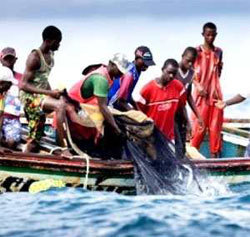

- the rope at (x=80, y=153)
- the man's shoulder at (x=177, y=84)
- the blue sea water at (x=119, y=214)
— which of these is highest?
the man's shoulder at (x=177, y=84)

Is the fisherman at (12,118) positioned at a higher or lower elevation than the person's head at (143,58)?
lower

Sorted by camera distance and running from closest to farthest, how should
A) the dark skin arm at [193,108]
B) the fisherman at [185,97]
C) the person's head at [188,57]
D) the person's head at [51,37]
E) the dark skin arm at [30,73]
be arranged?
the dark skin arm at [30,73], the person's head at [51,37], the fisherman at [185,97], the person's head at [188,57], the dark skin arm at [193,108]

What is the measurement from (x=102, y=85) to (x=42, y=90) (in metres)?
0.75

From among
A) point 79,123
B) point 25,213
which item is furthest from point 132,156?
point 25,213

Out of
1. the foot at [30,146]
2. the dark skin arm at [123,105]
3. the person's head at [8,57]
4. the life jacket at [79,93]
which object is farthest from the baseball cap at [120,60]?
the person's head at [8,57]

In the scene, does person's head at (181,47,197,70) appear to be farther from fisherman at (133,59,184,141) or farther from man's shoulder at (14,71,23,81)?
man's shoulder at (14,71,23,81)

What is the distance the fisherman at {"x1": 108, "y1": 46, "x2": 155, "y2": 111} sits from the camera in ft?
43.4

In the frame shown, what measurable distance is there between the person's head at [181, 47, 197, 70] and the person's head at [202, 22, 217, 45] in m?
0.93

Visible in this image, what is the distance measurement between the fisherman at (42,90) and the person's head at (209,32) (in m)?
3.24

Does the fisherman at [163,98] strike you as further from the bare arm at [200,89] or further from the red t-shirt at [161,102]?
the bare arm at [200,89]

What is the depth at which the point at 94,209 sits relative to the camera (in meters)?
11.0

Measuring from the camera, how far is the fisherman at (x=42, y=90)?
1245cm

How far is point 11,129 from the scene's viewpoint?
43.1 feet

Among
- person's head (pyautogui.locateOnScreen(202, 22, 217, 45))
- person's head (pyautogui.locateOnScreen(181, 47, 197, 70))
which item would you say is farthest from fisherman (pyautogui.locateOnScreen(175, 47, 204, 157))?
person's head (pyautogui.locateOnScreen(202, 22, 217, 45))
